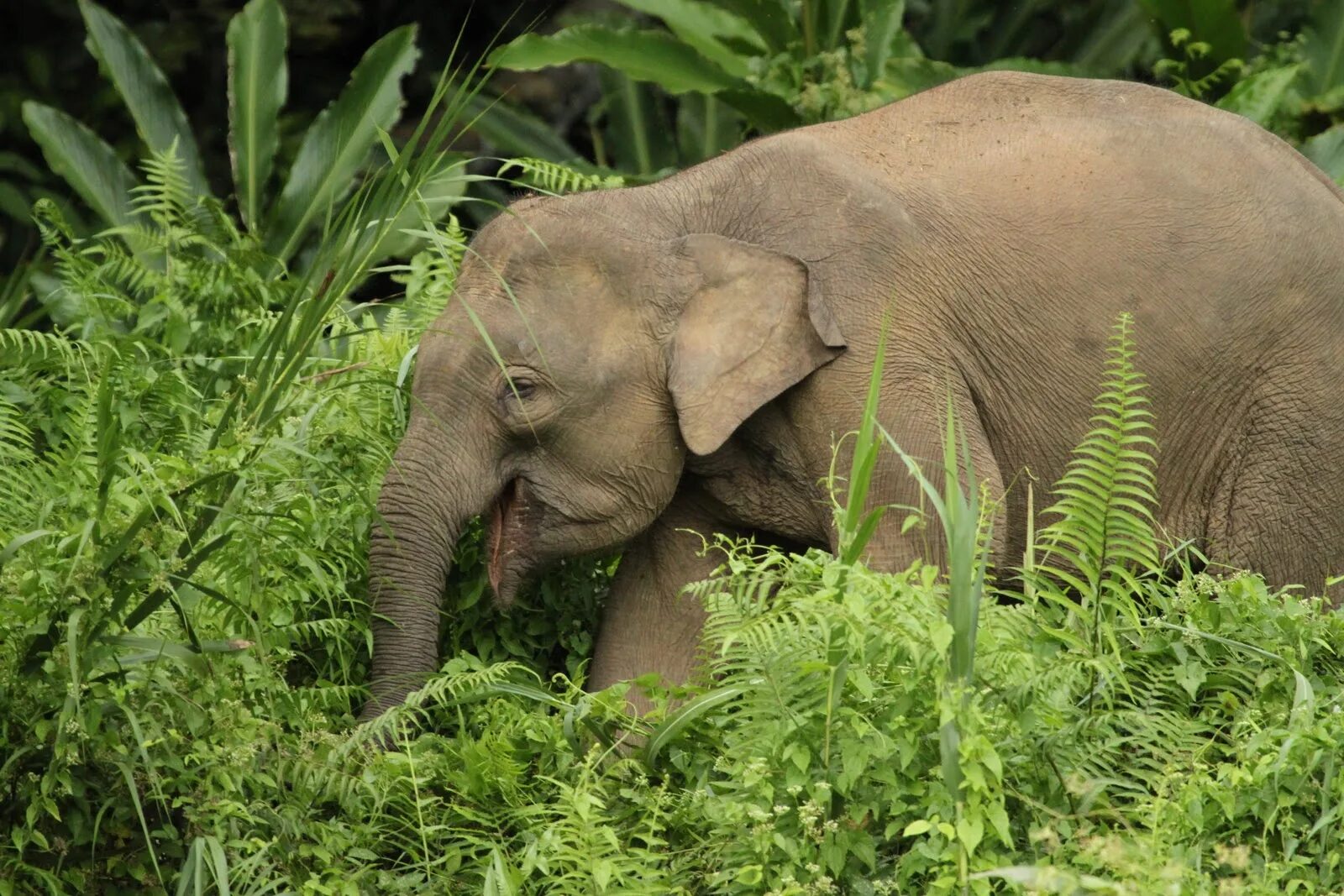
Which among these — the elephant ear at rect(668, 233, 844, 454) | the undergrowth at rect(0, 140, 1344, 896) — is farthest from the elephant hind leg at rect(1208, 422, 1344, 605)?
the elephant ear at rect(668, 233, 844, 454)

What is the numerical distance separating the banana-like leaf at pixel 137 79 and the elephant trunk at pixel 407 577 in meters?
4.56

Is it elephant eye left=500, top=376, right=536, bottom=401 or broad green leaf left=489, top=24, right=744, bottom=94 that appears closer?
elephant eye left=500, top=376, right=536, bottom=401

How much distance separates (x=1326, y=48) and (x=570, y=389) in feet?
20.1

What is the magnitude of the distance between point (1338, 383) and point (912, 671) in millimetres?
2166

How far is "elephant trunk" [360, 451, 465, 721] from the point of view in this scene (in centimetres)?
540

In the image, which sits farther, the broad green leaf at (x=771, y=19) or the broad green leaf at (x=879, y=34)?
the broad green leaf at (x=771, y=19)

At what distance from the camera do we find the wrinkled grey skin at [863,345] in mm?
5492

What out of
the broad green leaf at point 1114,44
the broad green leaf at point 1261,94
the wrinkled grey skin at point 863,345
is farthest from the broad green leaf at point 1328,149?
the wrinkled grey skin at point 863,345

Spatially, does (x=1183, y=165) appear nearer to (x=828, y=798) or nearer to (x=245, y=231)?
(x=828, y=798)

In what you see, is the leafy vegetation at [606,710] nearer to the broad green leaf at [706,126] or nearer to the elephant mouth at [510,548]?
the elephant mouth at [510,548]

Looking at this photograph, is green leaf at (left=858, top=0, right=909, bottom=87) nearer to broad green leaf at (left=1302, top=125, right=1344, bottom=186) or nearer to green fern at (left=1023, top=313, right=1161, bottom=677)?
broad green leaf at (left=1302, top=125, right=1344, bottom=186)

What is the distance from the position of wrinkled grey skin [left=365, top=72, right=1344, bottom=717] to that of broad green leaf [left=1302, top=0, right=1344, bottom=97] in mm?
4540

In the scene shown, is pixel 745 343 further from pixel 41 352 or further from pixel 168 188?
pixel 168 188

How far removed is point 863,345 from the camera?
5.50 meters
